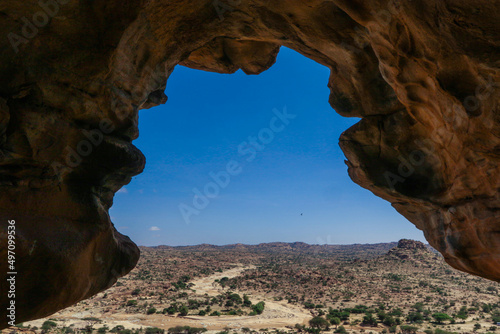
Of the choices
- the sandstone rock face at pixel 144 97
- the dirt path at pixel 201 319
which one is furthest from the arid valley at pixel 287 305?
the sandstone rock face at pixel 144 97

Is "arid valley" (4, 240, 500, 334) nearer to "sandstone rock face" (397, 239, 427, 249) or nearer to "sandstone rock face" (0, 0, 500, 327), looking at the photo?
"sandstone rock face" (397, 239, 427, 249)

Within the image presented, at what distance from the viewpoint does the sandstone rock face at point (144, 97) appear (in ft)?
20.0

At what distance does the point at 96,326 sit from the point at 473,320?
42.5 m

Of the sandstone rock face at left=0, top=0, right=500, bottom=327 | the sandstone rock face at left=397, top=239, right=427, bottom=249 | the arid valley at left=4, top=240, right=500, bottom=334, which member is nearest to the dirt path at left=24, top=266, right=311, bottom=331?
the arid valley at left=4, top=240, right=500, bottom=334

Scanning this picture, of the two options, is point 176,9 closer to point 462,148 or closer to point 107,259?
point 107,259

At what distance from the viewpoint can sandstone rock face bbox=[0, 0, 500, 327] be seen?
6.08m

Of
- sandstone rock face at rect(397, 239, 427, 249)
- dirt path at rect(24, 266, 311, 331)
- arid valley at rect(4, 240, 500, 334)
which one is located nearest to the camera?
arid valley at rect(4, 240, 500, 334)

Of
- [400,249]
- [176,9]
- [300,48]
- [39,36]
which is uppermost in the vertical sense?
[300,48]

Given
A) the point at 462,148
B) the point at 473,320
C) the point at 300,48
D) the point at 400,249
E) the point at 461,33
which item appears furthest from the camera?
the point at 400,249

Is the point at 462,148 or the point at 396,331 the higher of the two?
the point at 462,148

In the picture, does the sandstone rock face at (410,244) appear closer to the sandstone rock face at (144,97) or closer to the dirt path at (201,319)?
the dirt path at (201,319)

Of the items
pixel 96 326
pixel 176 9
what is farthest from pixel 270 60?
pixel 96 326

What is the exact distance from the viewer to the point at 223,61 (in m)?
12.9

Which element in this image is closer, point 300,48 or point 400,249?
point 300,48
